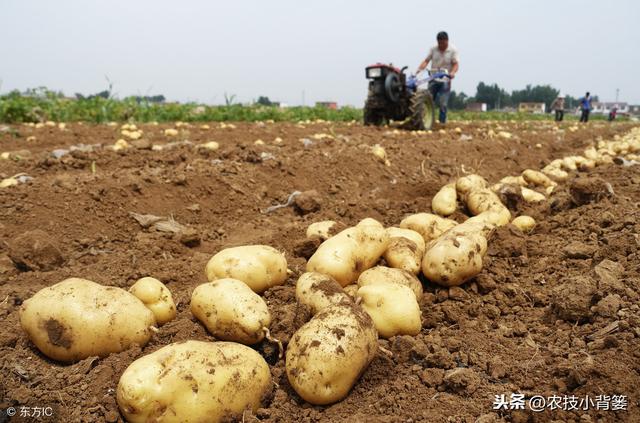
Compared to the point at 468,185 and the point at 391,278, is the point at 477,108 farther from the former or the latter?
the point at 391,278

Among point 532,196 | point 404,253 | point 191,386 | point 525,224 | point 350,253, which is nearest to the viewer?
point 191,386

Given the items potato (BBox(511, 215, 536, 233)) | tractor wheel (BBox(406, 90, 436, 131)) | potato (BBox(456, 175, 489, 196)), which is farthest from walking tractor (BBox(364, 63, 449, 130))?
potato (BBox(511, 215, 536, 233))

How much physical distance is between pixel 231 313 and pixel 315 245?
1.18 metres

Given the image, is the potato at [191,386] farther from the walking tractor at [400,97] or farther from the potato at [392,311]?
the walking tractor at [400,97]

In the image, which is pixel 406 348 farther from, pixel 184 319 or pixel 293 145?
pixel 293 145

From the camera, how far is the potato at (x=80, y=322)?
2090mm

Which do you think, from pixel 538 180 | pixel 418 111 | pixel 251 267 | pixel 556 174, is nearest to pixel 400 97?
pixel 418 111

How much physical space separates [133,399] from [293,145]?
5868 mm

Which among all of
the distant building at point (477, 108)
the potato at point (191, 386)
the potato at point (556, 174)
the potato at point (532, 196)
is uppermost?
the distant building at point (477, 108)

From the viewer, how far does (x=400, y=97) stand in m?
11.7

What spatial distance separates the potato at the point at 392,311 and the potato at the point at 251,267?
63cm

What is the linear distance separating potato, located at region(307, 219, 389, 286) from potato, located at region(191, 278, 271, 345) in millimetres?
559

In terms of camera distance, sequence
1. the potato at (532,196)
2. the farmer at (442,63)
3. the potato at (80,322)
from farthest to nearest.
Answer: the farmer at (442,63)
the potato at (532,196)
the potato at (80,322)

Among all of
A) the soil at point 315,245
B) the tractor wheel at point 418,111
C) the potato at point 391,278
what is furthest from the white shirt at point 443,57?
the potato at point 391,278
